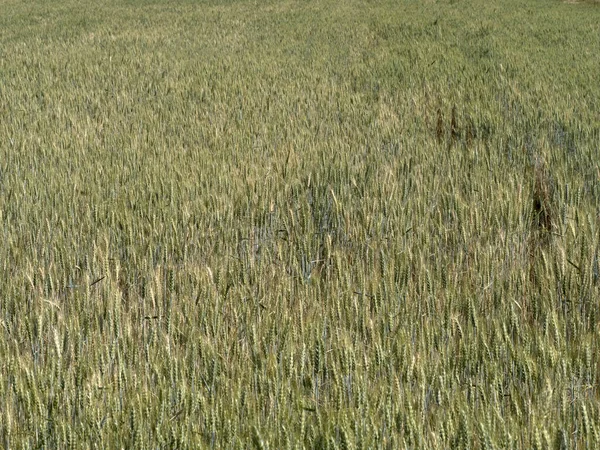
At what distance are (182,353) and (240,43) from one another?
27.1 feet

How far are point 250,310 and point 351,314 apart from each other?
30cm

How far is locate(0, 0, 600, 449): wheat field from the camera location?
1.78m

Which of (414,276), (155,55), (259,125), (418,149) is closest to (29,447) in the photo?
(414,276)

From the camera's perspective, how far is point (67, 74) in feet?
25.3

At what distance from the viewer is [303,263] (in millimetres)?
2881

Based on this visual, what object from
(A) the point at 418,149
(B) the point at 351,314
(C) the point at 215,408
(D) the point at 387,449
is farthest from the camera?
(A) the point at 418,149

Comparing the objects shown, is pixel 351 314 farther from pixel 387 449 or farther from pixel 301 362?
pixel 387 449

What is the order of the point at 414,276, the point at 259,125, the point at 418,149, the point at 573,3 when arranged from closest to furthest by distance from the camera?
the point at 414,276
the point at 418,149
the point at 259,125
the point at 573,3

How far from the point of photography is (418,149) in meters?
4.36

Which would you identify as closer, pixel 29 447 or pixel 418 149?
pixel 29 447

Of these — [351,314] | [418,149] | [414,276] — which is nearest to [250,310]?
[351,314]

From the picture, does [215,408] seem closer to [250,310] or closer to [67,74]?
[250,310]

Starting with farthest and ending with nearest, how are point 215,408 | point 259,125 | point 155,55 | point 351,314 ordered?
point 155,55
point 259,125
point 351,314
point 215,408

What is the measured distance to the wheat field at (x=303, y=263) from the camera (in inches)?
69.9
